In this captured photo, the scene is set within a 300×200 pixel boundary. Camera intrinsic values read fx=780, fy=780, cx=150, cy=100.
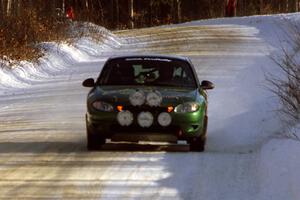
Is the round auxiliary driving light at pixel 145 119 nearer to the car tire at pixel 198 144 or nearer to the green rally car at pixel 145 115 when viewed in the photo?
the green rally car at pixel 145 115

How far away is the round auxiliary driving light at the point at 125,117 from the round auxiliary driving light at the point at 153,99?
313 millimetres

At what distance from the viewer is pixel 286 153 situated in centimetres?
950

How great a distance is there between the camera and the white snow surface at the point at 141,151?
8.19 m

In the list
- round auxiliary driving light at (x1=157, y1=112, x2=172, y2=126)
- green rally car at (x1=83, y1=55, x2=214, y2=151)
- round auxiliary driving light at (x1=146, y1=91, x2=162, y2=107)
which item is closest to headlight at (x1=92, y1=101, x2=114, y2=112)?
green rally car at (x1=83, y1=55, x2=214, y2=151)

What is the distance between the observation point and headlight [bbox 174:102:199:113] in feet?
34.3

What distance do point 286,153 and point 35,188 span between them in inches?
124

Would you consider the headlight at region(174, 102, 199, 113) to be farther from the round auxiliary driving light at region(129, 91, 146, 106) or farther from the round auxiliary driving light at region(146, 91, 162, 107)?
the round auxiliary driving light at region(129, 91, 146, 106)

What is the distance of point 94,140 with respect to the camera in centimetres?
1066

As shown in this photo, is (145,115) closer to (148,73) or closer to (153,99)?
(153,99)

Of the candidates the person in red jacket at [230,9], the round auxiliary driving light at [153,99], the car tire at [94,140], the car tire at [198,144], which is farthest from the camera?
the person in red jacket at [230,9]

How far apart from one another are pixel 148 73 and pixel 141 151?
4.43 feet

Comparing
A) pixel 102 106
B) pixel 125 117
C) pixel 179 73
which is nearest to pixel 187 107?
pixel 125 117

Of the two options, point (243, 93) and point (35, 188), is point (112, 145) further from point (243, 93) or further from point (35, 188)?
point (243, 93)

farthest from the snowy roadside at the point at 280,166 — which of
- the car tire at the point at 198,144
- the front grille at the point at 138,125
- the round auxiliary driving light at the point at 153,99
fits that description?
the round auxiliary driving light at the point at 153,99
